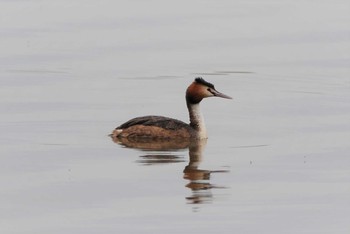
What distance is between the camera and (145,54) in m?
26.6

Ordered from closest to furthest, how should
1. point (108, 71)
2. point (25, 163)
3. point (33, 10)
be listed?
point (25, 163) < point (108, 71) < point (33, 10)

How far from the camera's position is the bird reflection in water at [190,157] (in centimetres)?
1570

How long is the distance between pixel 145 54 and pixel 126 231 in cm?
1307

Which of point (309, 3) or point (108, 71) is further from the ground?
point (309, 3)

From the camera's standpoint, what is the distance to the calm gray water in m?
14.7

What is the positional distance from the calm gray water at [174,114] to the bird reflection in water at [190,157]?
48 mm

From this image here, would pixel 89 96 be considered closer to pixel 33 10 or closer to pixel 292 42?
pixel 292 42

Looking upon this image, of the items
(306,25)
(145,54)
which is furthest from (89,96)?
(306,25)

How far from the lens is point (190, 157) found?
60.4ft

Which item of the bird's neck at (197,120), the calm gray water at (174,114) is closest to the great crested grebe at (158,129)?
the bird's neck at (197,120)

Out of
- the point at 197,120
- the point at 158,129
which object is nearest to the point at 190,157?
the point at 158,129

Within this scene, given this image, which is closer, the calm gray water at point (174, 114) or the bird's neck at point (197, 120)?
the calm gray water at point (174, 114)

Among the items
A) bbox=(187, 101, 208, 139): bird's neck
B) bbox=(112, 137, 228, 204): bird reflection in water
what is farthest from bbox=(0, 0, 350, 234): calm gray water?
bbox=(187, 101, 208, 139): bird's neck

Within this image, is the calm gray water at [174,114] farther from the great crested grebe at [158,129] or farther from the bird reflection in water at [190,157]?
the great crested grebe at [158,129]
